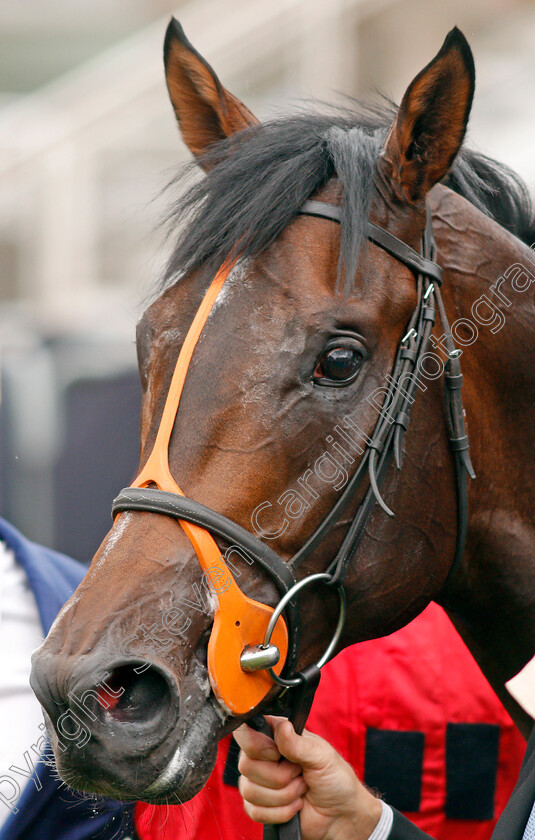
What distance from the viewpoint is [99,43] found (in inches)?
256

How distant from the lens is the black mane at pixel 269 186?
1634 millimetres

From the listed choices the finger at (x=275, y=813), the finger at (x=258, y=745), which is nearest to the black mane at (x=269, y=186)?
the finger at (x=258, y=745)

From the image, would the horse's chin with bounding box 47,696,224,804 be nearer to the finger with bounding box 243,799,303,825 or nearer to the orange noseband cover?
the orange noseband cover

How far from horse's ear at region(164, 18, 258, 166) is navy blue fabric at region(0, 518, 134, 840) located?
3.67 ft

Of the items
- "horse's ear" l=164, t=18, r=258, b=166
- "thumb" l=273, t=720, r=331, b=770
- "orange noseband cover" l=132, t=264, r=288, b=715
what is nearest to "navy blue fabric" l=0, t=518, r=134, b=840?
"thumb" l=273, t=720, r=331, b=770

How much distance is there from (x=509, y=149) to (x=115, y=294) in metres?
2.40

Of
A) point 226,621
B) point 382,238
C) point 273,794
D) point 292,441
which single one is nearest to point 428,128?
point 382,238

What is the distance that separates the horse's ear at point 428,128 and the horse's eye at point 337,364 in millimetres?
368

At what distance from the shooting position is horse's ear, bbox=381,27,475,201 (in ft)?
5.42

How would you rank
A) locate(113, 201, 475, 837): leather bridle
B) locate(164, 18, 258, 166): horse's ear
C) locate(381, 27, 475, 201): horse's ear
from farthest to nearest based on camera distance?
locate(164, 18, 258, 166): horse's ear
locate(381, 27, 475, 201): horse's ear
locate(113, 201, 475, 837): leather bridle

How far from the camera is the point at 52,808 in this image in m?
2.00

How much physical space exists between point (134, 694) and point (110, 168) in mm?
4521

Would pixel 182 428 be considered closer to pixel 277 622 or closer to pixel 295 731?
pixel 277 622

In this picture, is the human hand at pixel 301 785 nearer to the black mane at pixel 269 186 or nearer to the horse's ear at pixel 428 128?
the black mane at pixel 269 186
